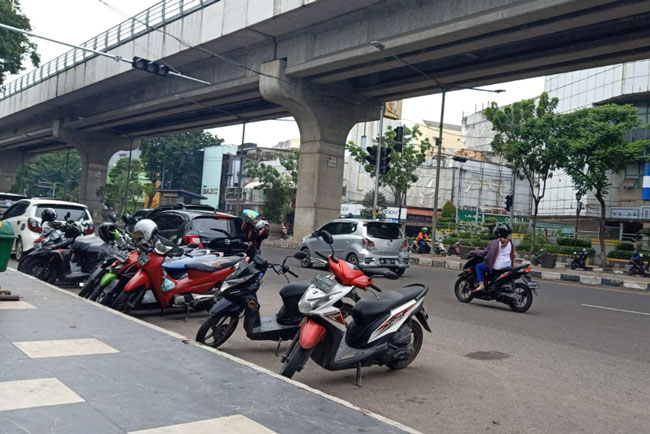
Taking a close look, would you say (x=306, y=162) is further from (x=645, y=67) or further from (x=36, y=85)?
(x=645, y=67)

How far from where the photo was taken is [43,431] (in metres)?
3.02

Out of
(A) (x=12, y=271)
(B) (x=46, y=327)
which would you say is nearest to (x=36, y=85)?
(A) (x=12, y=271)

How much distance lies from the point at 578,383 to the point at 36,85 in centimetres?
3946

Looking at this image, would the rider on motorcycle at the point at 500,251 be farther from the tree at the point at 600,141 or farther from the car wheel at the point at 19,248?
the tree at the point at 600,141

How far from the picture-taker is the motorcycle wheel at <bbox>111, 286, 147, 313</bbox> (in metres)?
7.00

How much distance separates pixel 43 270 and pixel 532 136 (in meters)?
21.8

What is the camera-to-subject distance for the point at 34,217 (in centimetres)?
1270

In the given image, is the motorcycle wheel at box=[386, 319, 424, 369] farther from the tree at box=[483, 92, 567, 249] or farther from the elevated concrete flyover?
the tree at box=[483, 92, 567, 249]

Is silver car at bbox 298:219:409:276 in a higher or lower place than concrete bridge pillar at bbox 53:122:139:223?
lower

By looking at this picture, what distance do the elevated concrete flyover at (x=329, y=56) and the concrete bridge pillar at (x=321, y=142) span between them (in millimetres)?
54

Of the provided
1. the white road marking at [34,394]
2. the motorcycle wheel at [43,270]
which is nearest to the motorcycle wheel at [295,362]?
the white road marking at [34,394]

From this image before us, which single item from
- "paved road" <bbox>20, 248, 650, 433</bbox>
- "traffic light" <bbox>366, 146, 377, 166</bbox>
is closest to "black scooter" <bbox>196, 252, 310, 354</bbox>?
"paved road" <bbox>20, 248, 650, 433</bbox>

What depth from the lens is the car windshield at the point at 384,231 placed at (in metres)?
15.0

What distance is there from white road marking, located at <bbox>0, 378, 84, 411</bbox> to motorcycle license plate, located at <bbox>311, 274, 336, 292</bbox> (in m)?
1.94
